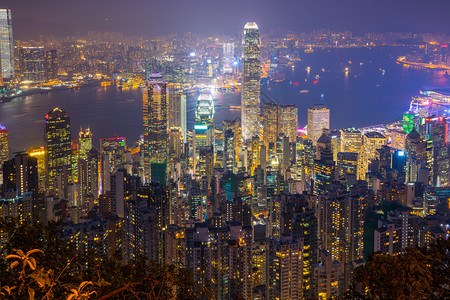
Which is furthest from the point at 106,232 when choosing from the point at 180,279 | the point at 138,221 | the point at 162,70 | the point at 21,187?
the point at 162,70

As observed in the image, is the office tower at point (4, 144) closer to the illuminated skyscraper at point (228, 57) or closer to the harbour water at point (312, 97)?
the harbour water at point (312, 97)

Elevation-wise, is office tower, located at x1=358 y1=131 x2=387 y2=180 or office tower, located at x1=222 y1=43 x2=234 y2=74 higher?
office tower, located at x1=222 y1=43 x2=234 y2=74

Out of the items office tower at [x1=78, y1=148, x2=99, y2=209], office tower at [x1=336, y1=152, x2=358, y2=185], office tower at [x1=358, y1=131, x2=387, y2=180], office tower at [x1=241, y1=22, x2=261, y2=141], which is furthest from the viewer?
office tower at [x1=241, y1=22, x2=261, y2=141]

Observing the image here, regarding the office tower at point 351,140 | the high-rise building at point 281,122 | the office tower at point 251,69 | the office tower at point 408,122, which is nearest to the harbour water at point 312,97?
the office tower at point 251,69

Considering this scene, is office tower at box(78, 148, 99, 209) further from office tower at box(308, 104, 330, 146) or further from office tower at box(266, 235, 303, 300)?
office tower at box(308, 104, 330, 146)

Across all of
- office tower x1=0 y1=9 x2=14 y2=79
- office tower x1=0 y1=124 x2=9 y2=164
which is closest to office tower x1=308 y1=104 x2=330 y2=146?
office tower x1=0 y1=124 x2=9 y2=164

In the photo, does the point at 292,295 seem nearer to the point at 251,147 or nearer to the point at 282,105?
the point at 251,147

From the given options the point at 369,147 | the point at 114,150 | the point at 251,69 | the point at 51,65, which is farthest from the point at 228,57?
the point at 114,150
